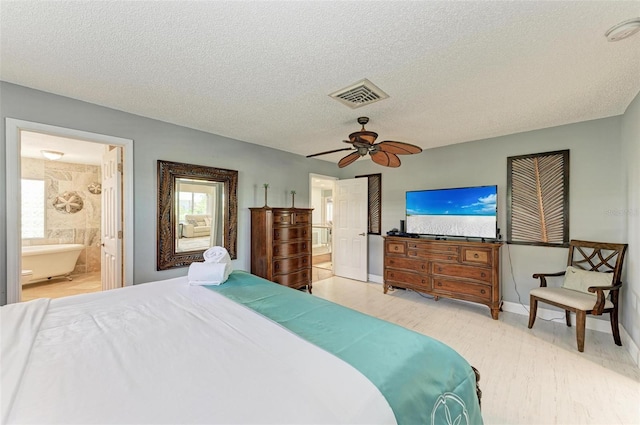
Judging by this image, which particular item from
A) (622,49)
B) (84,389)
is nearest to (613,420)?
(622,49)

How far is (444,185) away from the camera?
4238mm

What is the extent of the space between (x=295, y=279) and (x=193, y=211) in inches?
72.5

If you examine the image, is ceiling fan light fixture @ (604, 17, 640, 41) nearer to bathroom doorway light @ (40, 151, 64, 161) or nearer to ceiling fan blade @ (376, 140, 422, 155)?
ceiling fan blade @ (376, 140, 422, 155)

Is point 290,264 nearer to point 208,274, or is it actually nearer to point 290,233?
point 290,233

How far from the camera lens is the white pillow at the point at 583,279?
9.11ft

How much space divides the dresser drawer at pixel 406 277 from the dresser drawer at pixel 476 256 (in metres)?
0.64

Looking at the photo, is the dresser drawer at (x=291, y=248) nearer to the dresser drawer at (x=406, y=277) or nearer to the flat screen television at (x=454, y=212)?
the dresser drawer at (x=406, y=277)

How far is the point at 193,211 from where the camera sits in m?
3.45

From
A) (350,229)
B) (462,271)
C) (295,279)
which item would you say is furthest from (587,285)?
(295,279)

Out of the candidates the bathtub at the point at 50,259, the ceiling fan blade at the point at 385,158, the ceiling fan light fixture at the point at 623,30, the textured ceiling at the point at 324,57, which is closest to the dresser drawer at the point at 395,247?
A: the ceiling fan blade at the point at 385,158

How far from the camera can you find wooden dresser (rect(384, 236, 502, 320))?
3379mm

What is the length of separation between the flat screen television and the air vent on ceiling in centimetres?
220

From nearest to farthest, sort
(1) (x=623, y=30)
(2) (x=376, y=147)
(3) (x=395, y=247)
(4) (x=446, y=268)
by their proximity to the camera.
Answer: (1) (x=623, y=30)
(2) (x=376, y=147)
(4) (x=446, y=268)
(3) (x=395, y=247)

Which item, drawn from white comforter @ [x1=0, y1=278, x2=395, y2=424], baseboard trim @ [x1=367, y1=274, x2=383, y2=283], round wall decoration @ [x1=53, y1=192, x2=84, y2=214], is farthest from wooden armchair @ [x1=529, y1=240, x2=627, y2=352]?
round wall decoration @ [x1=53, y1=192, x2=84, y2=214]
